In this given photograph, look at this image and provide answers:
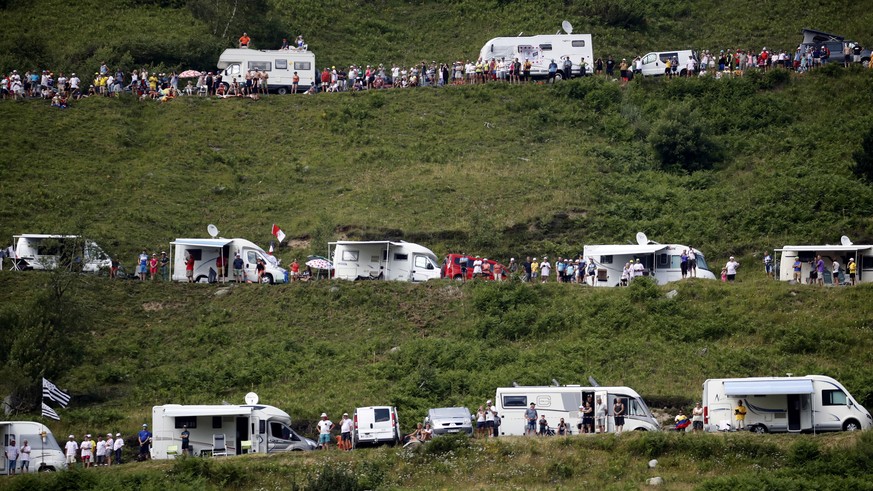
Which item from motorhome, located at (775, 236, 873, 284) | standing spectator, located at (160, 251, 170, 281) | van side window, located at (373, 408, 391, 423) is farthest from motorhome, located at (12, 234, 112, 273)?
motorhome, located at (775, 236, 873, 284)

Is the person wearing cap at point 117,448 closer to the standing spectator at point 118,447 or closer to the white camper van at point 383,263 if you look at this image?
the standing spectator at point 118,447

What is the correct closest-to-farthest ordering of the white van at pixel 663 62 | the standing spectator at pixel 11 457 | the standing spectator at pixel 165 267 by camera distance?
the standing spectator at pixel 11 457 < the standing spectator at pixel 165 267 < the white van at pixel 663 62

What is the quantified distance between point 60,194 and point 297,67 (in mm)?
19992

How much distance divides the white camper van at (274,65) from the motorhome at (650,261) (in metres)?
29.8

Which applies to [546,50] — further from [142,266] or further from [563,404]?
[563,404]

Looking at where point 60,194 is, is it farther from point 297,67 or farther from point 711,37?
point 711,37

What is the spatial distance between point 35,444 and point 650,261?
2972 centimetres

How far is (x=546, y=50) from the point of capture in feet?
286

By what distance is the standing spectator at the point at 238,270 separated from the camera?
213 feet

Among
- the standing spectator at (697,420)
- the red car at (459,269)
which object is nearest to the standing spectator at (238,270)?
the red car at (459,269)

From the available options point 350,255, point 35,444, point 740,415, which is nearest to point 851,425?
point 740,415

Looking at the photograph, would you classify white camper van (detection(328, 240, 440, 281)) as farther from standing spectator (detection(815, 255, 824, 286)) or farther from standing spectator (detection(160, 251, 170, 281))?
standing spectator (detection(815, 255, 824, 286))

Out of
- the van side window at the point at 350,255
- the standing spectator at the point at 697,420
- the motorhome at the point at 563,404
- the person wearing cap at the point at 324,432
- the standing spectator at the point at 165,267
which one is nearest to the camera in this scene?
the motorhome at the point at 563,404

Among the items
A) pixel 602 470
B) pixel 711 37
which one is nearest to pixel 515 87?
pixel 711 37
